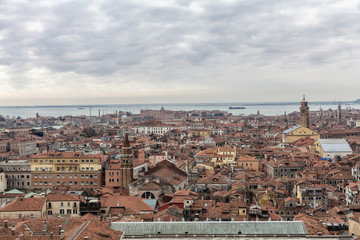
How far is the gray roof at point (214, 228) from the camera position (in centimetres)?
2492

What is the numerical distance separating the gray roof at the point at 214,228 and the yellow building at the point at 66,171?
88.8 feet

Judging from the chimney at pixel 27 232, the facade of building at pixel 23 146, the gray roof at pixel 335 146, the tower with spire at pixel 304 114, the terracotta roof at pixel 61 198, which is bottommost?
the facade of building at pixel 23 146

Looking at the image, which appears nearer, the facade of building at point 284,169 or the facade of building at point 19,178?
the facade of building at point 19,178

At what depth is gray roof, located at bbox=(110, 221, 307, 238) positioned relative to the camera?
2492 cm

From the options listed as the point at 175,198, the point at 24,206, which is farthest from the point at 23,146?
the point at 175,198

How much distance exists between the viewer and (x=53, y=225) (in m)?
25.6

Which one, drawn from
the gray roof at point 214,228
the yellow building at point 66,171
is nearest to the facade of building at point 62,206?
the gray roof at point 214,228

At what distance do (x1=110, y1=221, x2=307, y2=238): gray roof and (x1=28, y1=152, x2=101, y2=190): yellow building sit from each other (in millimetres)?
27072

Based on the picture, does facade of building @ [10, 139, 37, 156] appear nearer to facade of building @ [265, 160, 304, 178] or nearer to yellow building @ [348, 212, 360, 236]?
facade of building @ [265, 160, 304, 178]

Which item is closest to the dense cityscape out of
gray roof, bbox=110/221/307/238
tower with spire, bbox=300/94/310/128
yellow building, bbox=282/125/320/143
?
gray roof, bbox=110/221/307/238

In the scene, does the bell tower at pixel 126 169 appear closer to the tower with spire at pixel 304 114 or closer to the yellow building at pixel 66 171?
the yellow building at pixel 66 171

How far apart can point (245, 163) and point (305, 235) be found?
4048cm

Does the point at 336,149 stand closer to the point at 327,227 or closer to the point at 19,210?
the point at 327,227

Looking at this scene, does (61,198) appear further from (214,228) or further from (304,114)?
(304,114)
